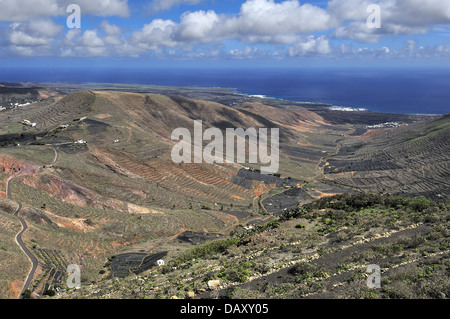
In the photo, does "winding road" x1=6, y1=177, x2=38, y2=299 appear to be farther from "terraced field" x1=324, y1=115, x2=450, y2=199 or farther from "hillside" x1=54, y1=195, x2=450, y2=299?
"terraced field" x1=324, y1=115, x2=450, y2=199

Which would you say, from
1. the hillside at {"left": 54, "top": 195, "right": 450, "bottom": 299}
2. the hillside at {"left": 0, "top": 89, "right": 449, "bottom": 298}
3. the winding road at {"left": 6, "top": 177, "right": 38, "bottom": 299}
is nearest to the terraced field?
the hillside at {"left": 0, "top": 89, "right": 449, "bottom": 298}

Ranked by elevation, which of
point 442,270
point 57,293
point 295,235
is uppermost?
point 442,270

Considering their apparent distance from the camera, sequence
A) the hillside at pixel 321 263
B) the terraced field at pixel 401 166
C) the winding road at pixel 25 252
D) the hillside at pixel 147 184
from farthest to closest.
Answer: the terraced field at pixel 401 166
the hillside at pixel 147 184
the winding road at pixel 25 252
the hillside at pixel 321 263

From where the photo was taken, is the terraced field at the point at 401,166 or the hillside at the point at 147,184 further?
the terraced field at the point at 401,166

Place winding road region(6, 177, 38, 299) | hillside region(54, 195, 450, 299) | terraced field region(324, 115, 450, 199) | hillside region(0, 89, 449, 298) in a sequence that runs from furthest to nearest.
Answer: terraced field region(324, 115, 450, 199)
hillside region(0, 89, 449, 298)
winding road region(6, 177, 38, 299)
hillside region(54, 195, 450, 299)

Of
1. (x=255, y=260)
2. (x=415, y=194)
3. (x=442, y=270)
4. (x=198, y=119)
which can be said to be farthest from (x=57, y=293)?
(x=198, y=119)

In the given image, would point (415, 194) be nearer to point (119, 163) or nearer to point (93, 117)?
point (119, 163)

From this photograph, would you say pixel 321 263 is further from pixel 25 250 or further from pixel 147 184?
pixel 147 184

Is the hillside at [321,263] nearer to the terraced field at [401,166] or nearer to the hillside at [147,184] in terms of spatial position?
the hillside at [147,184]

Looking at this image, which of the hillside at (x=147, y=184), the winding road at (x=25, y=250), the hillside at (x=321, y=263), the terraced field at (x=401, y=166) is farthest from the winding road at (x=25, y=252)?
the terraced field at (x=401, y=166)
